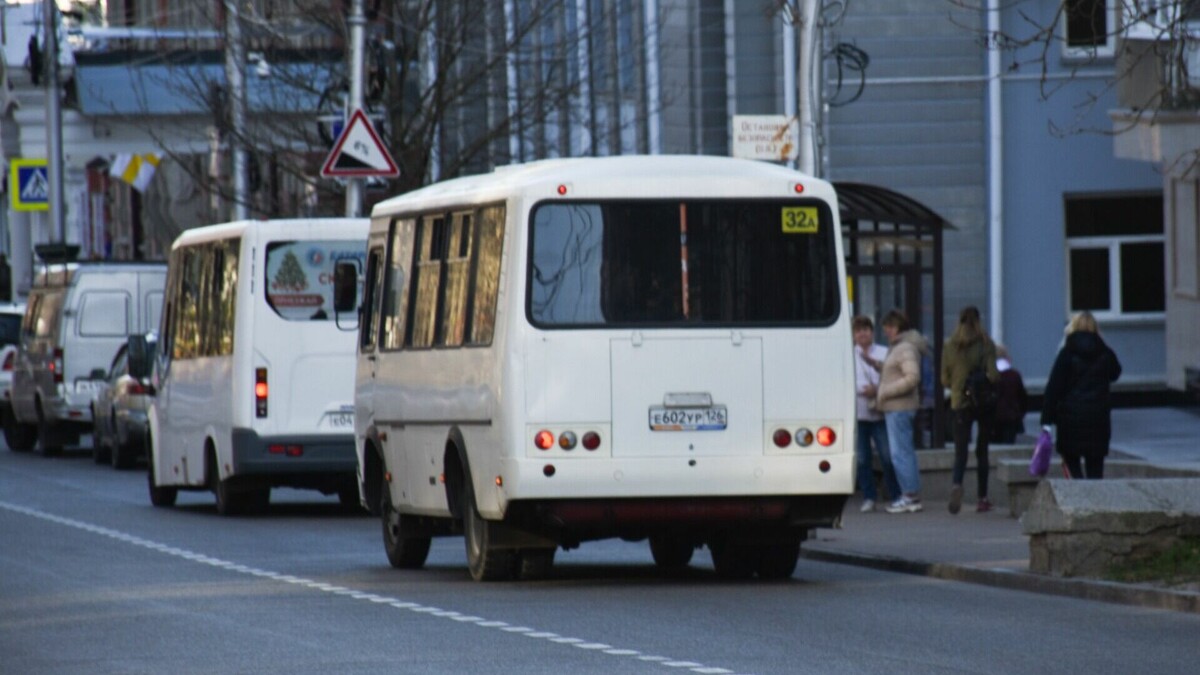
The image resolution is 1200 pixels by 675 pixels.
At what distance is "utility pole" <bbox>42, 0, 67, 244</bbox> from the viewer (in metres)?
49.7

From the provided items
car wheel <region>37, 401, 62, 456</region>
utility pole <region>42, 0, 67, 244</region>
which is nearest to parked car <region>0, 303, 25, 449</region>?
car wheel <region>37, 401, 62, 456</region>

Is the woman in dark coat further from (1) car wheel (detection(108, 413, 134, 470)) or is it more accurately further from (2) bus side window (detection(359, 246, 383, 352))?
(1) car wheel (detection(108, 413, 134, 470))

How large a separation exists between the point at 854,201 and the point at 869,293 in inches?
70.4

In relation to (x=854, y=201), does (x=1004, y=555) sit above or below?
below

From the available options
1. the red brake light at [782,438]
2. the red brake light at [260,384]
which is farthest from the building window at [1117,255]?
the red brake light at [782,438]

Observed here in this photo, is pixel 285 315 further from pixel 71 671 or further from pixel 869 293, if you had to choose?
pixel 71 671

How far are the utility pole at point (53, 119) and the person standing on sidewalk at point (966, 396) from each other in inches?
1116

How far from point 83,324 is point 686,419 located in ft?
69.7

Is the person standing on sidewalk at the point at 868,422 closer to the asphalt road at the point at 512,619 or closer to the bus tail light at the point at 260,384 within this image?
the asphalt road at the point at 512,619

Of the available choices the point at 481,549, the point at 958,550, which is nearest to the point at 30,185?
the point at 958,550

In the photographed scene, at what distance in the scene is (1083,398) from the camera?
72.2 feet

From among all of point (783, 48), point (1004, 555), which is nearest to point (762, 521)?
point (1004, 555)

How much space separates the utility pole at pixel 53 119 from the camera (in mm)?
49688

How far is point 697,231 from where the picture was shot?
17.0 metres
